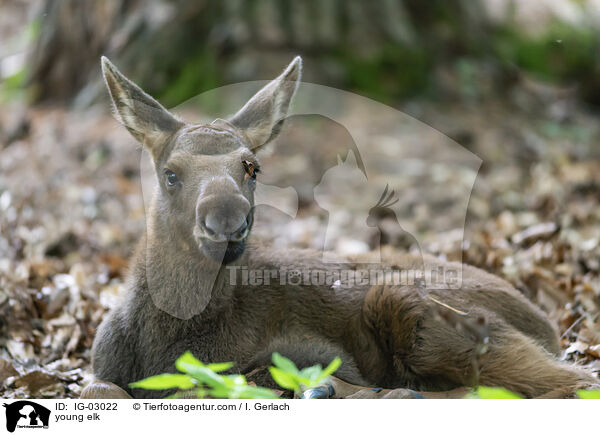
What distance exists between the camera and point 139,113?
5035 mm

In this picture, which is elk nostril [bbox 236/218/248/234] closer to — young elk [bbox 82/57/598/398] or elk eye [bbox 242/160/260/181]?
young elk [bbox 82/57/598/398]

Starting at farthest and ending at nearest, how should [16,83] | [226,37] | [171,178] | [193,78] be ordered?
1. [16,83]
2. [226,37]
3. [193,78]
4. [171,178]

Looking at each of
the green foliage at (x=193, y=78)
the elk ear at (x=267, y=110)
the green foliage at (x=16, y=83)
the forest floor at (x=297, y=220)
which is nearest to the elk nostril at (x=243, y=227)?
the elk ear at (x=267, y=110)

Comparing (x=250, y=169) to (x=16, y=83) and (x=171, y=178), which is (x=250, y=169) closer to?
(x=171, y=178)

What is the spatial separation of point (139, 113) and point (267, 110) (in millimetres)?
1003

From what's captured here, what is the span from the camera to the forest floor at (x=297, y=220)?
608cm

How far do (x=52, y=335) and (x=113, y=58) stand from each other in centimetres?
668

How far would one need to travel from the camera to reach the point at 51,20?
13.8 m

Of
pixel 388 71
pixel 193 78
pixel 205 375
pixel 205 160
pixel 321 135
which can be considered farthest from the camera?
pixel 388 71

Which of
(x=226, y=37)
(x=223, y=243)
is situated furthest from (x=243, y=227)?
(x=226, y=37)

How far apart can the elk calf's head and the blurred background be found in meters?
1.69

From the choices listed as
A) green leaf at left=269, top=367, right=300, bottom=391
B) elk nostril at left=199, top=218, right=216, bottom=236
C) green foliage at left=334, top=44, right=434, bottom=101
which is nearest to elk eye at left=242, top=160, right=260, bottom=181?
elk nostril at left=199, top=218, right=216, bottom=236

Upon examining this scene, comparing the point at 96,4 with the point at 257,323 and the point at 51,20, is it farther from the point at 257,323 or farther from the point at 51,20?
the point at 257,323
